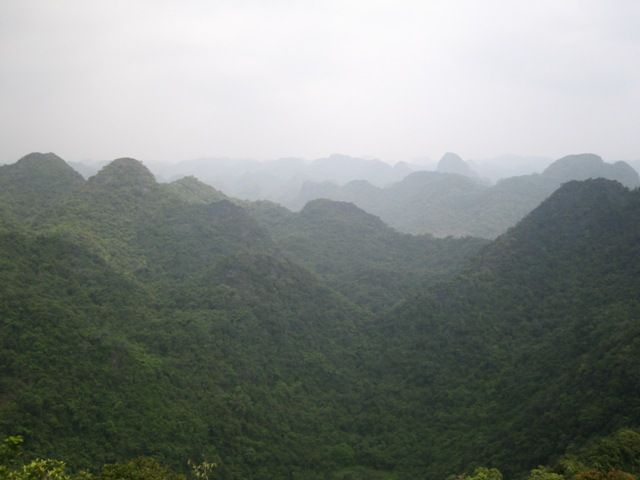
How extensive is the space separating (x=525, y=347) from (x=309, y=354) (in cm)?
1523

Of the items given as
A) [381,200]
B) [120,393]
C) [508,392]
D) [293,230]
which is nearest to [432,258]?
[293,230]

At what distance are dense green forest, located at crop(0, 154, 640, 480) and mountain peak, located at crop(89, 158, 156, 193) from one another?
12.8 ft

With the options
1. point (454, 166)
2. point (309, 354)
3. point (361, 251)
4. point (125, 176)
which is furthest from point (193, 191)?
point (454, 166)

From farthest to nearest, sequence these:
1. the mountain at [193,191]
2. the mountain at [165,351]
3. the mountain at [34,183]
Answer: the mountain at [193,191] < the mountain at [34,183] < the mountain at [165,351]

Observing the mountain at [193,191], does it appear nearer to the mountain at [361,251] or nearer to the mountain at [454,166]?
the mountain at [361,251]

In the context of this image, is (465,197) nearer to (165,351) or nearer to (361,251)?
(361,251)

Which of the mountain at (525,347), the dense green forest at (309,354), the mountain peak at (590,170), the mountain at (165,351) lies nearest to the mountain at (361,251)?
the dense green forest at (309,354)

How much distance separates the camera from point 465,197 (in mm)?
105000

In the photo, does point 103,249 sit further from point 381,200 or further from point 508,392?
point 381,200

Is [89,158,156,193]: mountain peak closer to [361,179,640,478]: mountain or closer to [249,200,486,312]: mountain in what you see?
[249,200,486,312]: mountain

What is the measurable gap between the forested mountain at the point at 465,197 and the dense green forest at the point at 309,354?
41.4 metres

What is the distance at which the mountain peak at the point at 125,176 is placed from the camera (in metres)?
55.6

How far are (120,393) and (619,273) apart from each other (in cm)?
3255

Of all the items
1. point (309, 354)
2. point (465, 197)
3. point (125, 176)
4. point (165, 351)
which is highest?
point (125, 176)
